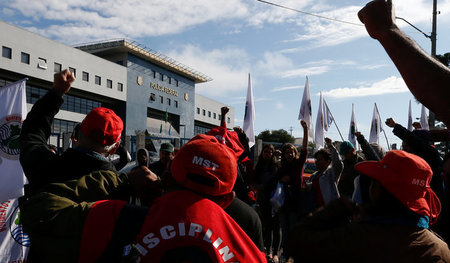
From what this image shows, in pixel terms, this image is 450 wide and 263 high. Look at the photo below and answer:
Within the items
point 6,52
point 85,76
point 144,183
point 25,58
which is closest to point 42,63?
point 25,58

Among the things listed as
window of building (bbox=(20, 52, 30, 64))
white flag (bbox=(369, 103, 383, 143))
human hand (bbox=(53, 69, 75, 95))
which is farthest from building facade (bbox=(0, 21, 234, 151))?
human hand (bbox=(53, 69, 75, 95))

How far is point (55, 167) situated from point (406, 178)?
1745mm

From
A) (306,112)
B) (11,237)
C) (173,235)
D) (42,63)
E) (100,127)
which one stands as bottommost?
(11,237)

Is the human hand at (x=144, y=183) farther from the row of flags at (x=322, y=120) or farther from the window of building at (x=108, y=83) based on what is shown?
the window of building at (x=108, y=83)

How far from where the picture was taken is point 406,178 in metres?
1.73

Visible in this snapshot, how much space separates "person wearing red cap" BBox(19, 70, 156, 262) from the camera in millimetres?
1403

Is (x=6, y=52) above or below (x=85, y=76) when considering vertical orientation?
above

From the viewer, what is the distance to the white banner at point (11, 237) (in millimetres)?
4090

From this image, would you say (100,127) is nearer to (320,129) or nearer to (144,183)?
(144,183)

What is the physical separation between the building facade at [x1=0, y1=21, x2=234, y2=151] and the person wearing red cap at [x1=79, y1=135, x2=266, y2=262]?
27.3 m

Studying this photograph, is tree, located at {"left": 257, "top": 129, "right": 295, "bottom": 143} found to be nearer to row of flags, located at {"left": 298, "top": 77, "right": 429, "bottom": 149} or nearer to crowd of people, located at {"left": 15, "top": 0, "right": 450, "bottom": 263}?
row of flags, located at {"left": 298, "top": 77, "right": 429, "bottom": 149}

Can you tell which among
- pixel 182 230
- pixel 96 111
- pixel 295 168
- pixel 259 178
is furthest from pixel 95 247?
pixel 259 178

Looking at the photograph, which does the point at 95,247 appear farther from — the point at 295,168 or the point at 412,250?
the point at 295,168

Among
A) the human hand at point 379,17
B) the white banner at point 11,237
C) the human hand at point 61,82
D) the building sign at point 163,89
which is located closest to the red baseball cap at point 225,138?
the human hand at point 61,82
